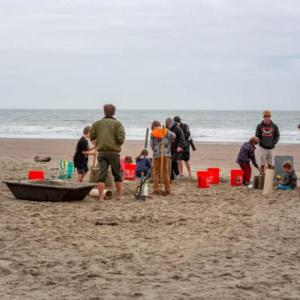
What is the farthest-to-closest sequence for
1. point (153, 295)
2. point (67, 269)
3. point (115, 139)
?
point (115, 139)
point (67, 269)
point (153, 295)

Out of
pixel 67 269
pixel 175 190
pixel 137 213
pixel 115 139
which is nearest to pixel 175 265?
pixel 67 269

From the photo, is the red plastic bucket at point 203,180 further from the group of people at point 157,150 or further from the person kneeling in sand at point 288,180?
the person kneeling in sand at point 288,180

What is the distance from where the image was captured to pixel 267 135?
14.4 metres

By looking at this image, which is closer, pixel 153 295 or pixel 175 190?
pixel 153 295

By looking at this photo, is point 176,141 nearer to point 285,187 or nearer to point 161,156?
point 161,156

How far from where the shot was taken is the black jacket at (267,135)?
14.3 meters

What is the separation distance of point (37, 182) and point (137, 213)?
2.40 meters

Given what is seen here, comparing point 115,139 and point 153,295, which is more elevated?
point 115,139

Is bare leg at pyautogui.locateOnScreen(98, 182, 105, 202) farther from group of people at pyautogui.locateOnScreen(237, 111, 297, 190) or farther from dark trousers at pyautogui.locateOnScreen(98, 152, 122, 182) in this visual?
group of people at pyautogui.locateOnScreen(237, 111, 297, 190)

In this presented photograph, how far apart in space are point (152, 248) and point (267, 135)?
733 centimetres

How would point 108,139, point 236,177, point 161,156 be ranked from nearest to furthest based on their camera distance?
point 108,139 < point 161,156 < point 236,177

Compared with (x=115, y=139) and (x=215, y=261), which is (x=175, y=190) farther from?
(x=215, y=261)

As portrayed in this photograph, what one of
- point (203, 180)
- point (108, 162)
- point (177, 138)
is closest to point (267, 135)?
point (203, 180)

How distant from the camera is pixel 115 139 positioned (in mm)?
11102
